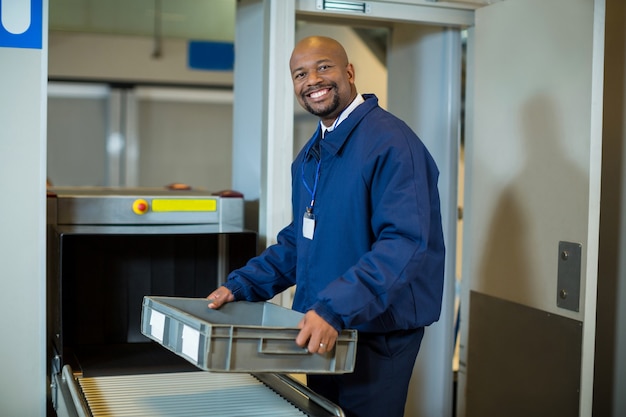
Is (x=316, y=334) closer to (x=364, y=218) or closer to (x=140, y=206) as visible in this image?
(x=364, y=218)

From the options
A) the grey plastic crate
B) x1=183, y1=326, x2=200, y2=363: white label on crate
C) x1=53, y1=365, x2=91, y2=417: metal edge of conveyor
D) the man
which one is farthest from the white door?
x1=53, y1=365, x2=91, y2=417: metal edge of conveyor

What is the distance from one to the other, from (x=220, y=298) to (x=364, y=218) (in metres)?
0.43

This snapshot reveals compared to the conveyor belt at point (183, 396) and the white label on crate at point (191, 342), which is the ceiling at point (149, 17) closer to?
the conveyor belt at point (183, 396)

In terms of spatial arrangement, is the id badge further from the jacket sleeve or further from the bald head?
the bald head

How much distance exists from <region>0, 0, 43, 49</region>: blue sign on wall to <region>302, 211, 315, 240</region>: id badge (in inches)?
35.5

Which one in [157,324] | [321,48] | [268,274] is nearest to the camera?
[157,324]

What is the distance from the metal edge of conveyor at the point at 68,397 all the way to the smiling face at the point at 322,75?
2.84 feet

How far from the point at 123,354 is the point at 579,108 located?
1566 mm

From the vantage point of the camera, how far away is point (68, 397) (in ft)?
5.92

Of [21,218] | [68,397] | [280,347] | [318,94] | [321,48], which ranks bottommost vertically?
[68,397]

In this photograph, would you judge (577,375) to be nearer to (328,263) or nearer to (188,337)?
(328,263)

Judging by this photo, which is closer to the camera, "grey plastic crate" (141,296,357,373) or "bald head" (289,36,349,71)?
"grey plastic crate" (141,296,357,373)

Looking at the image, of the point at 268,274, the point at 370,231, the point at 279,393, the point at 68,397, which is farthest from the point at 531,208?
the point at 68,397

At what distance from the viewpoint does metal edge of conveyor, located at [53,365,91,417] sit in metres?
1.65
